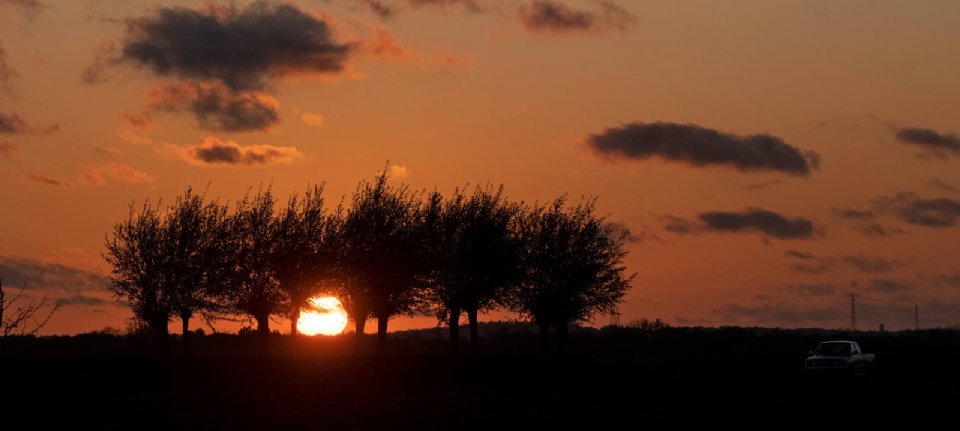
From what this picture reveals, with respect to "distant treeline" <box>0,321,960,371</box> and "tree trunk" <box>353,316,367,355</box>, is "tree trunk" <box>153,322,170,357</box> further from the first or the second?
"tree trunk" <box>353,316,367,355</box>

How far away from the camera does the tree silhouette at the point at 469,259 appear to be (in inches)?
3521

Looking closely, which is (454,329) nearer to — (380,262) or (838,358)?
(380,262)

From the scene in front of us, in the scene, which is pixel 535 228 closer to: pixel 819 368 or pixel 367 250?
pixel 367 250

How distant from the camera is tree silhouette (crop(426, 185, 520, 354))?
3521 inches

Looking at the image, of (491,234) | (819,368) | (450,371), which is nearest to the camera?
(819,368)

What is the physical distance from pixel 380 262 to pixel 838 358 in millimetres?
33764

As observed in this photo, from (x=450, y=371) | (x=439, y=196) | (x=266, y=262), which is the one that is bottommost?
(x=450, y=371)

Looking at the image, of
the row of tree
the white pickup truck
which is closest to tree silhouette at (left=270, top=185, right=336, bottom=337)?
the row of tree

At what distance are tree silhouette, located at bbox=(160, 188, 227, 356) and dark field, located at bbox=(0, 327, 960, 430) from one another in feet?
42.8

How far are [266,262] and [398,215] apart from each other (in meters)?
10.6

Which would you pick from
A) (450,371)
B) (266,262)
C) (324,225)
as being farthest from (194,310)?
(450,371)

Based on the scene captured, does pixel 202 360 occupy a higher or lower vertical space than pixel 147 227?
lower

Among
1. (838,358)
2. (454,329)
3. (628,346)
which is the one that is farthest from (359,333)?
(628,346)

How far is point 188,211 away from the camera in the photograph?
3428 inches
